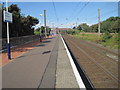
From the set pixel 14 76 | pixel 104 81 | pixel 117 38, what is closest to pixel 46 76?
pixel 14 76

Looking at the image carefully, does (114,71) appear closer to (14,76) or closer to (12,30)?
(14,76)

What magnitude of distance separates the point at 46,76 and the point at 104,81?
94.9 inches

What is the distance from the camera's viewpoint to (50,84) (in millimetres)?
4859

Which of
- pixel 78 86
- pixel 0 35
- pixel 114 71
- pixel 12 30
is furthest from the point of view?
pixel 12 30

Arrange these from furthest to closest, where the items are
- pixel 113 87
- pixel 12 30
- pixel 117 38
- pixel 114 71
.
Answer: pixel 117 38
pixel 12 30
pixel 114 71
pixel 113 87

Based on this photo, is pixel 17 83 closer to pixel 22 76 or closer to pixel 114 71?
pixel 22 76

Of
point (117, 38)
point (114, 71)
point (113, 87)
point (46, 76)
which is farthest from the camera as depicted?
point (117, 38)

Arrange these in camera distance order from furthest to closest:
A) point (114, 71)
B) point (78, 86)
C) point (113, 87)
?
point (114, 71)
point (113, 87)
point (78, 86)

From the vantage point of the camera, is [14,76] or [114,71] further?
[114,71]

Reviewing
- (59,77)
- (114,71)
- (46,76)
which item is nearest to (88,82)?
(59,77)

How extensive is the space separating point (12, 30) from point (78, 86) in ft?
60.5

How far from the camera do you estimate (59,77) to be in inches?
223

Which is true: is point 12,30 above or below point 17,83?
above

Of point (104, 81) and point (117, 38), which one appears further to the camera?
point (117, 38)
